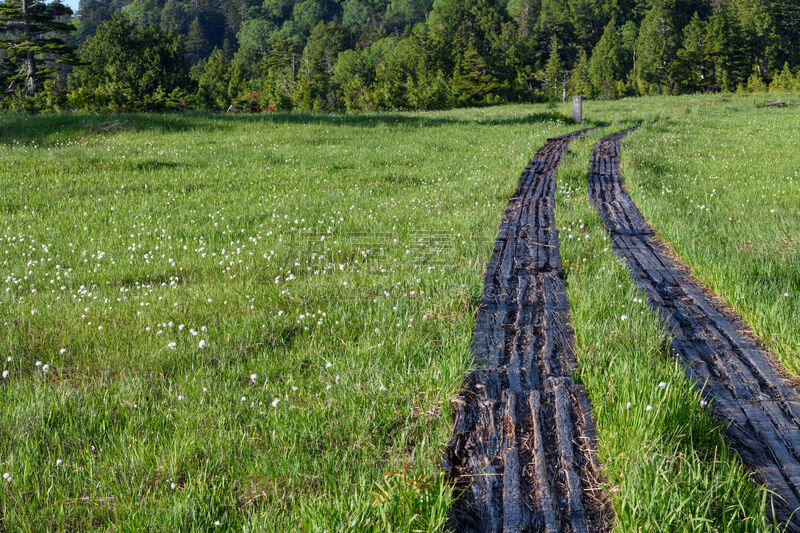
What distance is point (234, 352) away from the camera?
439 cm

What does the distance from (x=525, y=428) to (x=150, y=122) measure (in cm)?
2366

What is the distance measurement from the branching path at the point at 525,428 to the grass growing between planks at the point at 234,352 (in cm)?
20

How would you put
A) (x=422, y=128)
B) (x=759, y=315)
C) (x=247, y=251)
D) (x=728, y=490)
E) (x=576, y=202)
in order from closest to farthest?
(x=728, y=490)
(x=759, y=315)
(x=247, y=251)
(x=576, y=202)
(x=422, y=128)

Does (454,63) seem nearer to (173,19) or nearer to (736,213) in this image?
(736,213)

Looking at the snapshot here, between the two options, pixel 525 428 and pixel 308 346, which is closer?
pixel 525 428

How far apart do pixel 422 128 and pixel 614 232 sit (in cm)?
1878

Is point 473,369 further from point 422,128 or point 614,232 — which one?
point 422,128

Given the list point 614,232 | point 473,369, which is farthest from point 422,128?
point 473,369

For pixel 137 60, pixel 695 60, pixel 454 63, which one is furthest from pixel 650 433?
pixel 695 60

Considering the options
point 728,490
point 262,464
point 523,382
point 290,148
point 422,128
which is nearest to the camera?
point 728,490

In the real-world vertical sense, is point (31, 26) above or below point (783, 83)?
below

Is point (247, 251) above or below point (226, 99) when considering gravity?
below

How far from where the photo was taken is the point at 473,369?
3.79m

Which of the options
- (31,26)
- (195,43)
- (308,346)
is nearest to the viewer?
(308,346)
